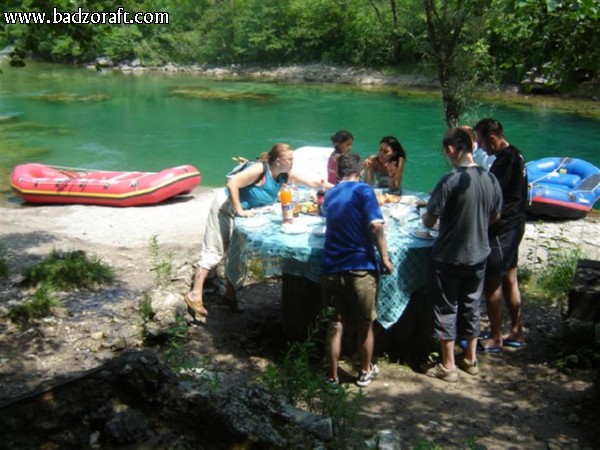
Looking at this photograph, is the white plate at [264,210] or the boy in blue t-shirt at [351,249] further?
the white plate at [264,210]

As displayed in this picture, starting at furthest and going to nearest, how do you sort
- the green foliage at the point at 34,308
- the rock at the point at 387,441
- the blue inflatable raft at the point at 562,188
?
the blue inflatable raft at the point at 562,188 < the green foliage at the point at 34,308 < the rock at the point at 387,441

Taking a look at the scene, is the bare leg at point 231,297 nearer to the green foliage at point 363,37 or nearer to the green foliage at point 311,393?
the green foliage at point 311,393

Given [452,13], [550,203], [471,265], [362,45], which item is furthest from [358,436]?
[362,45]

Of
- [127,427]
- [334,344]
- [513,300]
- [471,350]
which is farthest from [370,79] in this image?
[127,427]

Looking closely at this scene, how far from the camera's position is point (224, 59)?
3966 centimetres

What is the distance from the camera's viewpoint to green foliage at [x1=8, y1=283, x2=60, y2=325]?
16.9ft

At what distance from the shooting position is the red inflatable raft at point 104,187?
10.8 m

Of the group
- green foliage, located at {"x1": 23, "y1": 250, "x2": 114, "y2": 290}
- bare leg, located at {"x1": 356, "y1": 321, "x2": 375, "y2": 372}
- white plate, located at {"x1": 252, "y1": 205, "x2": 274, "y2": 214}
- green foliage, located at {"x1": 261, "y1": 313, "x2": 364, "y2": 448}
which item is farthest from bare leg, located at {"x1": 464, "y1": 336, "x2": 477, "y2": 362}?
green foliage, located at {"x1": 23, "y1": 250, "x2": 114, "y2": 290}

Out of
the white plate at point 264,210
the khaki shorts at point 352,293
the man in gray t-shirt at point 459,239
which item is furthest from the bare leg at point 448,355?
the white plate at point 264,210

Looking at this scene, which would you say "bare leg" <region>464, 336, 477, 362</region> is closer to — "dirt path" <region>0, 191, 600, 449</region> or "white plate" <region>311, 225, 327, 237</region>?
"dirt path" <region>0, 191, 600, 449</region>

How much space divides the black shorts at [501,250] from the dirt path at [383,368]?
0.71m

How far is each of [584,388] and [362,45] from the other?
101 feet

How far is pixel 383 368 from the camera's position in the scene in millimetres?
4723

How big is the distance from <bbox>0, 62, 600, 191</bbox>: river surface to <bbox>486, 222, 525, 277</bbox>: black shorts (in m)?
7.48
